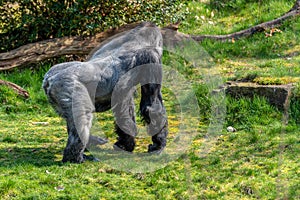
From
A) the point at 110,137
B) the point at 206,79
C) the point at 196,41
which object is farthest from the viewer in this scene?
the point at 196,41

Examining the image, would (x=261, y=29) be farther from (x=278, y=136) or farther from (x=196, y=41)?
(x=278, y=136)

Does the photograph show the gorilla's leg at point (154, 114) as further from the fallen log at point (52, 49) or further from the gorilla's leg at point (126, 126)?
the fallen log at point (52, 49)

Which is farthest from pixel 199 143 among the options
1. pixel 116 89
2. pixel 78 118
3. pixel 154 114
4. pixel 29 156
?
pixel 29 156

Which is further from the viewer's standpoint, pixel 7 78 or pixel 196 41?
pixel 196 41

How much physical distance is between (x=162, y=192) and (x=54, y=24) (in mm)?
4597

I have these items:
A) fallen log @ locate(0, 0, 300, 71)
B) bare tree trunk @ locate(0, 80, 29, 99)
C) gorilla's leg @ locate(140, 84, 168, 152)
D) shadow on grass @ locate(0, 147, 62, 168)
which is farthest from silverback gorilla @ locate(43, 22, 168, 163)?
fallen log @ locate(0, 0, 300, 71)

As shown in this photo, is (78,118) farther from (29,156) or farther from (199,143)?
(199,143)

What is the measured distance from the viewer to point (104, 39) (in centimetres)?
891

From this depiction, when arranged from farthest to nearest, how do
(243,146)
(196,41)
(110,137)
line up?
(196,41), (110,137), (243,146)

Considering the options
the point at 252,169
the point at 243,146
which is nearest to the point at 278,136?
the point at 243,146

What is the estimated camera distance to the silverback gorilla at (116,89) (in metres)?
5.57

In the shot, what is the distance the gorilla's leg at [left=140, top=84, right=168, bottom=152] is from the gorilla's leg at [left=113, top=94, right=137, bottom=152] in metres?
0.20

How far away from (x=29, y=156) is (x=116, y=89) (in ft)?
3.57

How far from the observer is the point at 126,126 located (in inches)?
247
